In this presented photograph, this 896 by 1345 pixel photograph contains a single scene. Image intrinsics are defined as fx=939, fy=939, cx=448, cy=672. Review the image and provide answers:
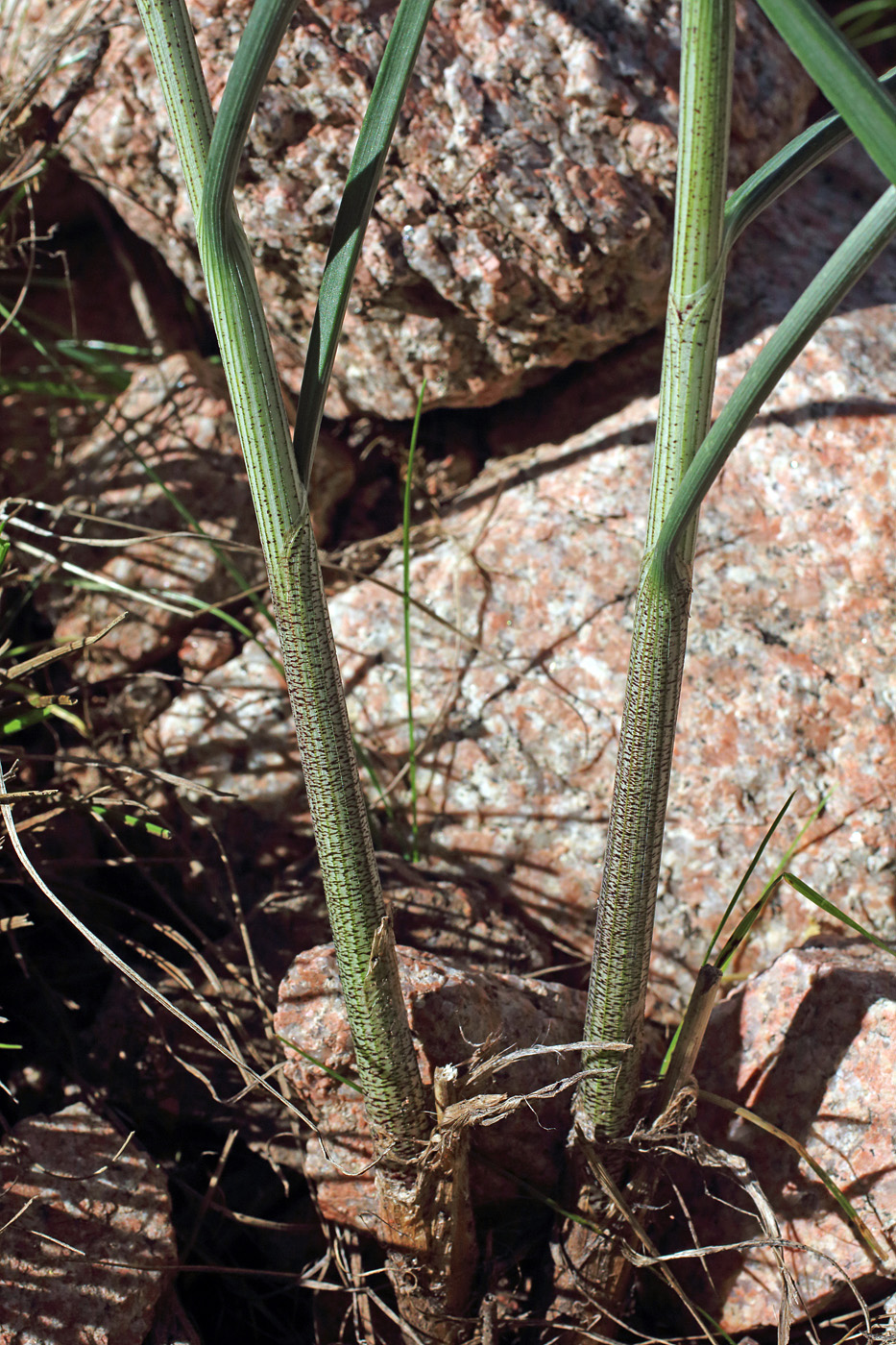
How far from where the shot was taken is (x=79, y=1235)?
38.0 inches

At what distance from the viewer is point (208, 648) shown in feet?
4.98

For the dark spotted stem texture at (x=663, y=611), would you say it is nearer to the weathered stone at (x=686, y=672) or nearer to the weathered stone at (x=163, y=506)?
the weathered stone at (x=686, y=672)

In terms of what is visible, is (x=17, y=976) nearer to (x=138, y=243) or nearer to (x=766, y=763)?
(x=766, y=763)

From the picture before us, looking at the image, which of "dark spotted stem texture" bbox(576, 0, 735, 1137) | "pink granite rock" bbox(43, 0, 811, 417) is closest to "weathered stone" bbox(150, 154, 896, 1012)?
"pink granite rock" bbox(43, 0, 811, 417)

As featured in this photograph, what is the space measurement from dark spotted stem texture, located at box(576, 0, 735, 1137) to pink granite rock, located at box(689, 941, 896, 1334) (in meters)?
0.22

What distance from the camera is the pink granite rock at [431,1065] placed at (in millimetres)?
980

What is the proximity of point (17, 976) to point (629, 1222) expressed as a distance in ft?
2.66

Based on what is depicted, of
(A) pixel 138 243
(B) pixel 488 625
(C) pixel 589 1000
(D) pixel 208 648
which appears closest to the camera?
(C) pixel 589 1000

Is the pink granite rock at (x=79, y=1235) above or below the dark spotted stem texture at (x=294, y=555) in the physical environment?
below

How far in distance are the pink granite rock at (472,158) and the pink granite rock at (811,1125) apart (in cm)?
97

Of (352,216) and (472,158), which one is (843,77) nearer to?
(352,216)

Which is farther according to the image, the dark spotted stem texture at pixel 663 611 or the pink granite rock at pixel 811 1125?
the pink granite rock at pixel 811 1125

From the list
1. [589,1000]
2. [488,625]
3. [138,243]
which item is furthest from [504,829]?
[138,243]

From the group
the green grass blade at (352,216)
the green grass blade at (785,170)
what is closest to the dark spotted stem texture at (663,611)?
the green grass blade at (785,170)
